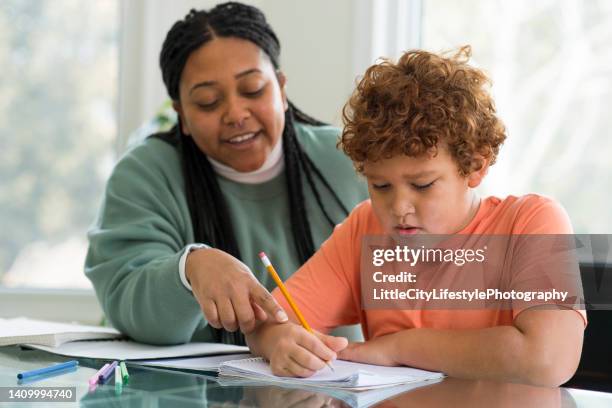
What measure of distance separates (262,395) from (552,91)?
161cm

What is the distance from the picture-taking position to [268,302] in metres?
1.22

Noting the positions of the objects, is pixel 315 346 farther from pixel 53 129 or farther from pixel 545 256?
pixel 53 129

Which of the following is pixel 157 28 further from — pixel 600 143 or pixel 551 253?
pixel 551 253

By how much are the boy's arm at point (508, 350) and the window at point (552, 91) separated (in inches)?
46.8

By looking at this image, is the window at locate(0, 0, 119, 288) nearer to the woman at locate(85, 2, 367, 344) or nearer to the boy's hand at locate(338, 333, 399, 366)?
the woman at locate(85, 2, 367, 344)

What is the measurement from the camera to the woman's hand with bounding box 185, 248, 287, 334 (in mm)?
1216

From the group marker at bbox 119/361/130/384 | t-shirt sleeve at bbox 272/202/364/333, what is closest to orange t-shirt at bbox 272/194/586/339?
t-shirt sleeve at bbox 272/202/364/333

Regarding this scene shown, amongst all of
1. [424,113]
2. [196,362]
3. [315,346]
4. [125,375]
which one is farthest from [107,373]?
[424,113]

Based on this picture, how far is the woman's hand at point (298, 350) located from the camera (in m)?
1.09

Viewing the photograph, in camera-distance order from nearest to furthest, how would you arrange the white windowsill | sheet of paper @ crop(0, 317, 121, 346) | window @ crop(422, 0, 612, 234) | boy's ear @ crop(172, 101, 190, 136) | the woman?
sheet of paper @ crop(0, 317, 121, 346) → the woman → boy's ear @ crop(172, 101, 190, 136) → window @ crop(422, 0, 612, 234) → the white windowsill

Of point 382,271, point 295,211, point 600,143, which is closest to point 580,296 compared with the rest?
point 382,271

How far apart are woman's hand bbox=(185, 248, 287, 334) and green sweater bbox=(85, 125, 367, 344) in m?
0.11

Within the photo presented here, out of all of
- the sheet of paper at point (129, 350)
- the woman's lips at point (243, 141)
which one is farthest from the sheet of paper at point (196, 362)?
the woman's lips at point (243, 141)

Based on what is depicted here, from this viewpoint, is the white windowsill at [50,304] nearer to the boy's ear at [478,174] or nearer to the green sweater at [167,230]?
the green sweater at [167,230]
